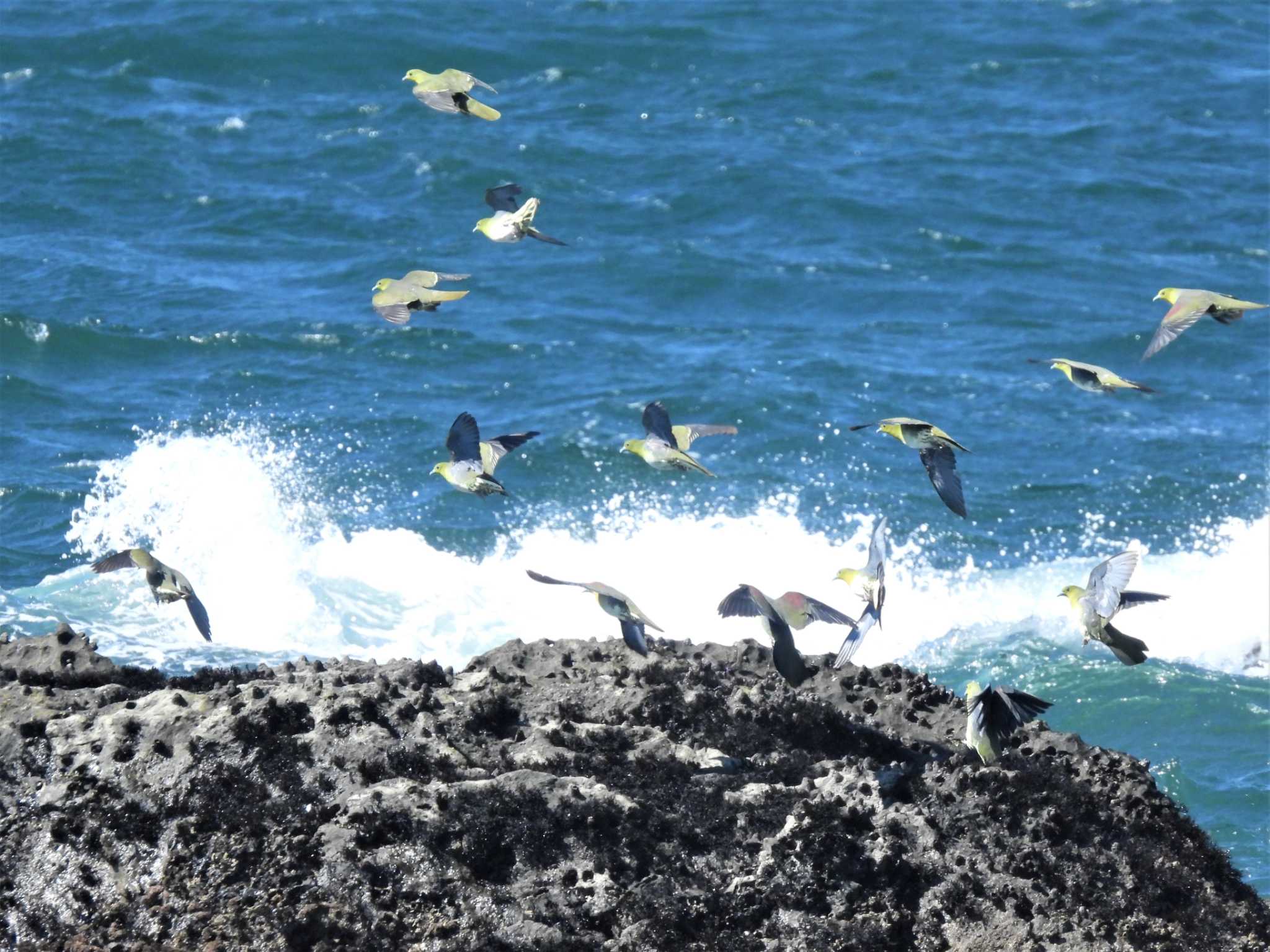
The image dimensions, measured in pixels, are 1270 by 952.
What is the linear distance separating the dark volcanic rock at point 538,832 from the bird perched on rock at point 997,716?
0.13 meters

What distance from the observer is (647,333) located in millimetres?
20125

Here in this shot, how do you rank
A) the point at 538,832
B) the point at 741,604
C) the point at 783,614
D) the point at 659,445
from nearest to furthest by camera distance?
the point at 538,832 → the point at 741,604 → the point at 783,614 → the point at 659,445

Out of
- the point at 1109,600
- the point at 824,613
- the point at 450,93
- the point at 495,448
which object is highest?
the point at 450,93

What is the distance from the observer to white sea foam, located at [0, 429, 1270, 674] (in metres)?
12.8

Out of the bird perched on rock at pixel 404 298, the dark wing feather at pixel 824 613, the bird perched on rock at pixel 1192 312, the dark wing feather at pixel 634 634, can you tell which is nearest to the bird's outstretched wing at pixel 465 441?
the bird perched on rock at pixel 404 298

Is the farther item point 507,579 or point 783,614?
point 507,579

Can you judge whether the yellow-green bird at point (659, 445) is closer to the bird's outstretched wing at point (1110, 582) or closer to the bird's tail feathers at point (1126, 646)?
the bird's outstretched wing at point (1110, 582)

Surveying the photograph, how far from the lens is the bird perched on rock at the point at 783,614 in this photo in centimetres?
693

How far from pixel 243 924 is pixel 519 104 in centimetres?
2171

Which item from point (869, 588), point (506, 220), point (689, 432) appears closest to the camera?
point (869, 588)

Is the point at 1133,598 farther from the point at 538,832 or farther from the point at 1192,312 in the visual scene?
the point at 538,832

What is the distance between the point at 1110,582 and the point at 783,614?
1.45 metres

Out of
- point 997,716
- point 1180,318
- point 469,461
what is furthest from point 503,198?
point 997,716

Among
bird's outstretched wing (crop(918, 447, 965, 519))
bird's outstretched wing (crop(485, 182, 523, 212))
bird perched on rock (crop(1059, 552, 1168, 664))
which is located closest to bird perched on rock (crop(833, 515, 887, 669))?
bird's outstretched wing (crop(918, 447, 965, 519))
